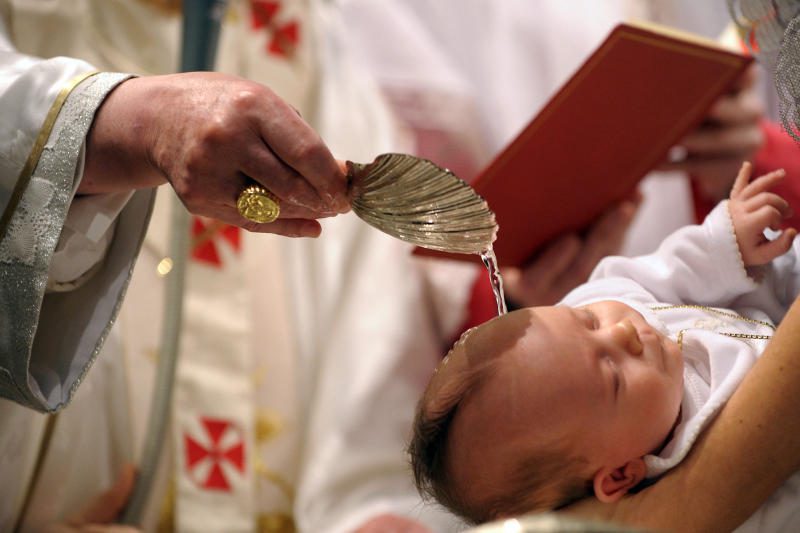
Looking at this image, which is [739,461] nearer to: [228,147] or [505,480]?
[505,480]

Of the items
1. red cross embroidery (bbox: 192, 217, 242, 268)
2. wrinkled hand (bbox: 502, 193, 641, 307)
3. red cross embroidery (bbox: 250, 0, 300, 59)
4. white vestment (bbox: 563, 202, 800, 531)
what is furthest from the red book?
red cross embroidery (bbox: 250, 0, 300, 59)

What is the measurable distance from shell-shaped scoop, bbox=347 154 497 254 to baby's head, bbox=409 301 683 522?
3.7 inches

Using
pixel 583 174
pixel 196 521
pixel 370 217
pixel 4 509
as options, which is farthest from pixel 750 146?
pixel 4 509

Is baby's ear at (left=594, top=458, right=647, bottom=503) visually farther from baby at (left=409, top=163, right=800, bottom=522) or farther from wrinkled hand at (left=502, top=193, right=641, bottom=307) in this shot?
wrinkled hand at (left=502, top=193, right=641, bottom=307)

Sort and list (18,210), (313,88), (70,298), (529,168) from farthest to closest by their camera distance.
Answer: (313,88) → (529,168) → (70,298) → (18,210)

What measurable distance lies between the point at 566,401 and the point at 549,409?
0.02 metres

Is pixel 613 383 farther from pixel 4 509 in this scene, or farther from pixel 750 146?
pixel 750 146

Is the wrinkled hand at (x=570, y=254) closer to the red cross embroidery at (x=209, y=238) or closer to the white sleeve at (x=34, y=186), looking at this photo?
the red cross embroidery at (x=209, y=238)

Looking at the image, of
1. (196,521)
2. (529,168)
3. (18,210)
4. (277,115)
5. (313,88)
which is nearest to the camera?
(277,115)

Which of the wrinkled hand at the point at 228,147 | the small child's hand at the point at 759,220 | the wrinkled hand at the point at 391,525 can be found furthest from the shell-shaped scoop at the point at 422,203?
the wrinkled hand at the point at 391,525

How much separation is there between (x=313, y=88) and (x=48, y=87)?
0.96 meters

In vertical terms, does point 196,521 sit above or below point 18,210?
below

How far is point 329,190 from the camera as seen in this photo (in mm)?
804

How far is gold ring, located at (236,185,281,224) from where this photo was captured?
799 millimetres
